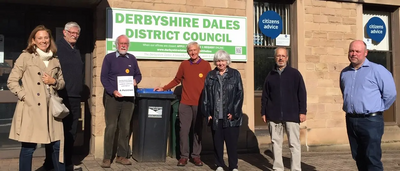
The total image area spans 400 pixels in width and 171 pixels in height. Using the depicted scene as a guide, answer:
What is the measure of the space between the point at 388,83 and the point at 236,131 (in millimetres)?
2078

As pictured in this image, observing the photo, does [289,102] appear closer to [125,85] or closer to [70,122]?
[125,85]

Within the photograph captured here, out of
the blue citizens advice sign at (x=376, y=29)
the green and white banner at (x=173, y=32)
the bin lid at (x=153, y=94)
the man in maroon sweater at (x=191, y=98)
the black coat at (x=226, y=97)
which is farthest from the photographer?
the blue citizens advice sign at (x=376, y=29)

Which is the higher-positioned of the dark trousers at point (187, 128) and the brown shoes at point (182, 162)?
the dark trousers at point (187, 128)

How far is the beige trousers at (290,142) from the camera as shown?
5.33 metres

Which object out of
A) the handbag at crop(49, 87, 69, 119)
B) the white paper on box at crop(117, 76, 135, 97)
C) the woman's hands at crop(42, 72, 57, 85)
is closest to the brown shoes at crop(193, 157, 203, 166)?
the white paper on box at crop(117, 76, 135, 97)

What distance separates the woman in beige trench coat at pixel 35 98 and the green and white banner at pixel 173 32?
196cm

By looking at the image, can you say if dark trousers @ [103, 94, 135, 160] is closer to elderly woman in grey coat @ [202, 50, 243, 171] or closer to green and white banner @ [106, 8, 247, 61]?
green and white banner @ [106, 8, 247, 61]

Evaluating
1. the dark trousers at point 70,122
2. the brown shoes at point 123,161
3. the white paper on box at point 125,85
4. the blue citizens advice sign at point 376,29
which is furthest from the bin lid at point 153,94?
the blue citizens advice sign at point 376,29

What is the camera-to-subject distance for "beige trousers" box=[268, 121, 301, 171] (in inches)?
210

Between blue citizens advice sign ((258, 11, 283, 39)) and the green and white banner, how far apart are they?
0.62 m

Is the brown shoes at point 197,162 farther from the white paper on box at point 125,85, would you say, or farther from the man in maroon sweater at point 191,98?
the white paper on box at point 125,85

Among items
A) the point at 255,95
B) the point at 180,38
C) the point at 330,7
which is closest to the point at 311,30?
the point at 330,7

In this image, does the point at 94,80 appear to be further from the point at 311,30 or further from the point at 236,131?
the point at 311,30

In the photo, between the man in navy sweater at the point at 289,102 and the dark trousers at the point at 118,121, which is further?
the dark trousers at the point at 118,121
